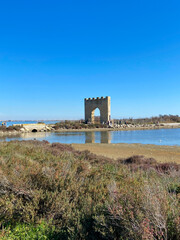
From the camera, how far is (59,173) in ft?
11.5

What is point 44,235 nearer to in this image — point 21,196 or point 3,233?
point 3,233

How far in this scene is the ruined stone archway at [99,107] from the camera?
4926 centimetres

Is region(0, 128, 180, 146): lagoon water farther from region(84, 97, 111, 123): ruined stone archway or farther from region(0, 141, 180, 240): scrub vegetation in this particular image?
region(0, 141, 180, 240): scrub vegetation

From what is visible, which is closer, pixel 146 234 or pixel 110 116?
pixel 146 234

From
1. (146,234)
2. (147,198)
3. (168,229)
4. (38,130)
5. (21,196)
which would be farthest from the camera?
(38,130)

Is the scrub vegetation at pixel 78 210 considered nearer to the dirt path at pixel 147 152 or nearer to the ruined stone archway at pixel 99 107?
the dirt path at pixel 147 152

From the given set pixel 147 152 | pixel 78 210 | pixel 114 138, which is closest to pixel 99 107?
pixel 114 138

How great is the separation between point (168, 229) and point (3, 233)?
1994mm

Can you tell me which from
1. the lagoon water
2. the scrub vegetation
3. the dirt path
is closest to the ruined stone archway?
the lagoon water

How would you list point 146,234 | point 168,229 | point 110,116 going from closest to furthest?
point 146,234
point 168,229
point 110,116

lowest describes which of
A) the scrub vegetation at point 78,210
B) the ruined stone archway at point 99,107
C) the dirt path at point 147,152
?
Result: the dirt path at point 147,152

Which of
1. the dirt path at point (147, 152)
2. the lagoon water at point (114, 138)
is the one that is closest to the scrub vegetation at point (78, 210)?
the dirt path at point (147, 152)

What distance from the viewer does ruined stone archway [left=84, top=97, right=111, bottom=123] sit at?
49259 mm

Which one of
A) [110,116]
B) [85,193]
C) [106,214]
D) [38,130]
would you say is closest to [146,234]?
[106,214]
